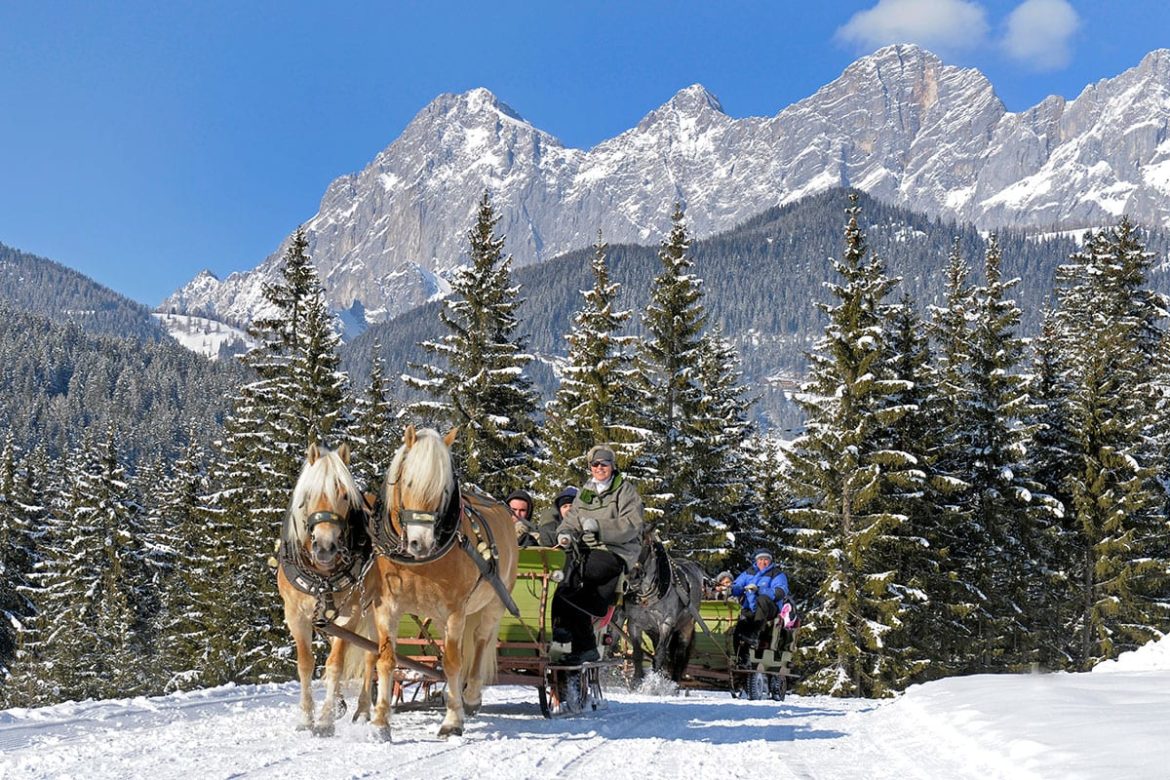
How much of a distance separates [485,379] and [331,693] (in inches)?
855

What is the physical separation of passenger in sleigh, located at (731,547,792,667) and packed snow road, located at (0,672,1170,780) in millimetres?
4815

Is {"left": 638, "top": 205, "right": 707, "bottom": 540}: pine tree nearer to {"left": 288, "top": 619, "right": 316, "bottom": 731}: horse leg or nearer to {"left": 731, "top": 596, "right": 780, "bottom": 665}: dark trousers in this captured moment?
{"left": 731, "top": 596, "right": 780, "bottom": 665}: dark trousers

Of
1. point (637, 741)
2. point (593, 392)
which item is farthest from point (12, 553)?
point (637, 741)

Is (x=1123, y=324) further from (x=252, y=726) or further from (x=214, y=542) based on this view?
(x=252, y=726)

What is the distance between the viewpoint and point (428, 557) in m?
7.84

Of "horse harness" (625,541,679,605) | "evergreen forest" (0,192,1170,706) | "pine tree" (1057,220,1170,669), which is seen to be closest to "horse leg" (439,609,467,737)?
"horse harness" (625,541,679,605)

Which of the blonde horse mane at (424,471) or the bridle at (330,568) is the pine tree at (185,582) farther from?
the blonde horse mane at (424,471)

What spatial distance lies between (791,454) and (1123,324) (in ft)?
55.5

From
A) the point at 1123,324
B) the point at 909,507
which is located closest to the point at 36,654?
the point at 909,507

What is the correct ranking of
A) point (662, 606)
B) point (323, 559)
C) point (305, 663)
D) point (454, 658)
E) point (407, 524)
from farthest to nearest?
point (662, 606)
point (305, 663)
point (454, 658)
point (407, 524)
point (323, 559)

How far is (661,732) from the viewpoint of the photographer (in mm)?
8891

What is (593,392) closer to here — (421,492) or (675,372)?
(675,372)

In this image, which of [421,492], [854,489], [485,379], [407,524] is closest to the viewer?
[407,524]

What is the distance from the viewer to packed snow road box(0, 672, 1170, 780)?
632 cm
